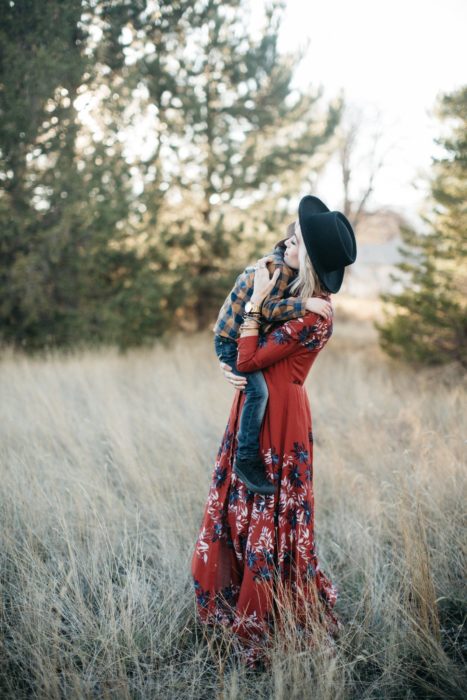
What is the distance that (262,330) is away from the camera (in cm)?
256

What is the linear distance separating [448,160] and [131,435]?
6.27 m

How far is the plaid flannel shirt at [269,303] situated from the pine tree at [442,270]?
6.06m

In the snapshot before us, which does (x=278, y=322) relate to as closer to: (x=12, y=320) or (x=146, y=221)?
(x=12, y=320)

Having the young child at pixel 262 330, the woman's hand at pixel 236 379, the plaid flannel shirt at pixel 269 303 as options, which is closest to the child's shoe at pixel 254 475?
the young child at pixel 262 330

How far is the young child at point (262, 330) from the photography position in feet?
7.91

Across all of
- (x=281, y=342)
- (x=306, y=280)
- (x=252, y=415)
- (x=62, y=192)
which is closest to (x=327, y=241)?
(x=306, y=280)

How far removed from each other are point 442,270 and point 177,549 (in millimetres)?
6990

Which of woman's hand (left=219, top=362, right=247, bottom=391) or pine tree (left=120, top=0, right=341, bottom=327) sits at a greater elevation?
pine tree (left=120, top=0, right=341, bottom=327)

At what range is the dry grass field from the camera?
7.92 ft

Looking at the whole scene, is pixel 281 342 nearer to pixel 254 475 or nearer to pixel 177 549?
pixel 254 475

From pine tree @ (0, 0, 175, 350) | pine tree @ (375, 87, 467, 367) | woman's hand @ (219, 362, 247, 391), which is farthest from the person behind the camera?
pine tree @ (375, 87, 467, 367)

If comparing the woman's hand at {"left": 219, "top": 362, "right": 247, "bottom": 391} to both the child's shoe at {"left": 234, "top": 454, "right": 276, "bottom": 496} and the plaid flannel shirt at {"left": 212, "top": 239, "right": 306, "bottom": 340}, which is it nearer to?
the plaid flannel shirt at {"left": 212, "top": 239, "right": 306, "bottom": 340}

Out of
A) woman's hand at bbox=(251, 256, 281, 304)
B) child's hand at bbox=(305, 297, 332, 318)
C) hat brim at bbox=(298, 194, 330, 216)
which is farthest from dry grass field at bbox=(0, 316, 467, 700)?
hat brim at bbox=(298, 194, 330, 216)

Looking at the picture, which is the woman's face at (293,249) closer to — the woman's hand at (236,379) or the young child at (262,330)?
the young child at (262,330)
